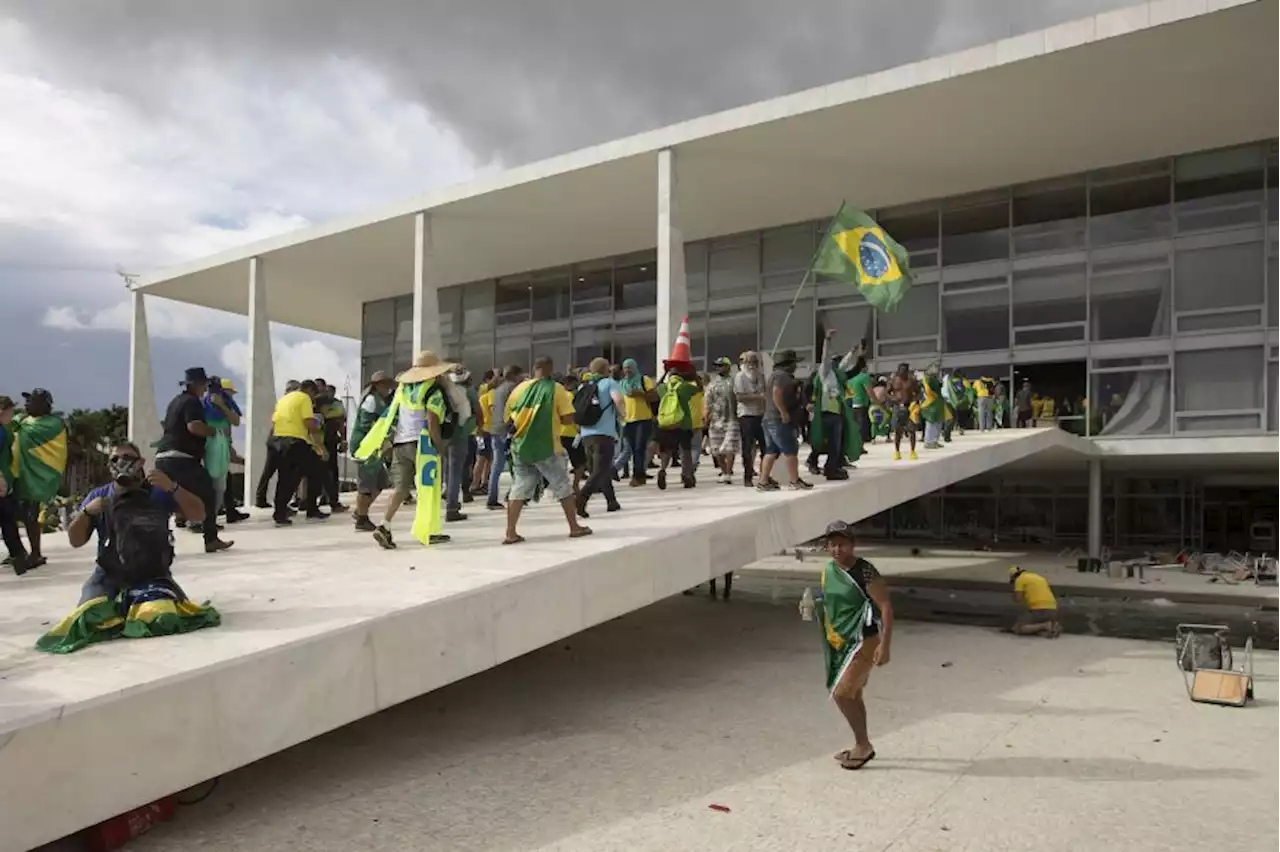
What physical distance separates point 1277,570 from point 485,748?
15.3 m

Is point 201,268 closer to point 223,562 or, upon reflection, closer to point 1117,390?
point 223,562

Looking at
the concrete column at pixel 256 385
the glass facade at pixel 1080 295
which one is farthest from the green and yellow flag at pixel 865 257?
the concrete column at pixel 256 385

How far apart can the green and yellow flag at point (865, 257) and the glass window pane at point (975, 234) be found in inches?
337

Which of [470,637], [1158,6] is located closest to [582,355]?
[1158,6]

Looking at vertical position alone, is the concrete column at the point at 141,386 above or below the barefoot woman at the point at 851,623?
above

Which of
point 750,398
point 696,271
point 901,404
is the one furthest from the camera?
point 696,271

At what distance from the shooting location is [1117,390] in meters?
18.5

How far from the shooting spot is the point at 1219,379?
57.5 feet

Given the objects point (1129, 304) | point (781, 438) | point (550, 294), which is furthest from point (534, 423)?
point (550, 294)

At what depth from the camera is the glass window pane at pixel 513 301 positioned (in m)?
26.9

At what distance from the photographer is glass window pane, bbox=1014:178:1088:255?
62.6 feet

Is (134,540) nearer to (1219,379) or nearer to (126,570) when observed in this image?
(126,570)

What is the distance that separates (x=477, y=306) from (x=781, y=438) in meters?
20.4

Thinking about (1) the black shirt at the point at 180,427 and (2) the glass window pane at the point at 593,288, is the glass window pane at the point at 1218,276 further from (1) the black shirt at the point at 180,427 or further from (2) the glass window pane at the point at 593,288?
(1) the black shirt at the point at 180,427
